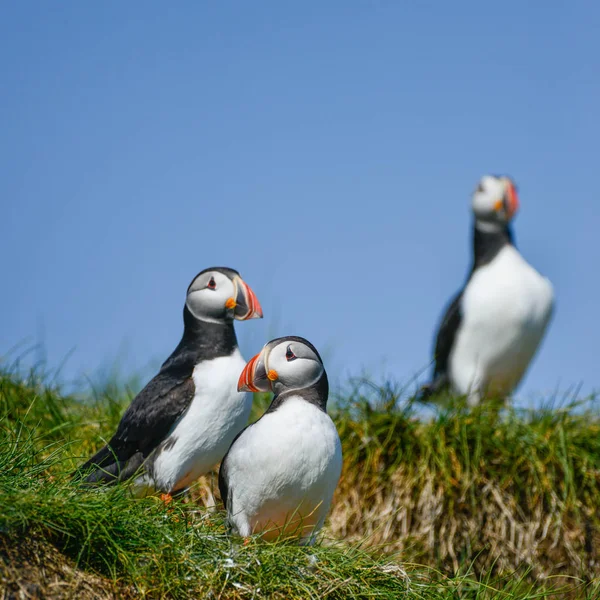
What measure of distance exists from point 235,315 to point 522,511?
8.15ft

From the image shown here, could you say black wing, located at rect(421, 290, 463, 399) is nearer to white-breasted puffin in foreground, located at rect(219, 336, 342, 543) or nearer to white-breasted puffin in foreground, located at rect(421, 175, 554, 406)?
white-breasted puffin in foreground, located at rect(421, 175, 554, 406)

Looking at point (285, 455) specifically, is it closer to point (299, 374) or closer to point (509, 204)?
point (299, 374)

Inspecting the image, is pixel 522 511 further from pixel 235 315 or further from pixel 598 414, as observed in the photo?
pixel 235 315

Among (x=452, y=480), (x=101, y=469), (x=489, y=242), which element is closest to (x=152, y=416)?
(x=101, y=469)

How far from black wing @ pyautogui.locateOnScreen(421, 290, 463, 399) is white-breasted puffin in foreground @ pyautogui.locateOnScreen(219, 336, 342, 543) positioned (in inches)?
138

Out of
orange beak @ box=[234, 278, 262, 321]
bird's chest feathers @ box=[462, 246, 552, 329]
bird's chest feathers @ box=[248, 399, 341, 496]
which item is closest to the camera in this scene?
bird's chest feathers @ box=[248, 399, 341, 496]

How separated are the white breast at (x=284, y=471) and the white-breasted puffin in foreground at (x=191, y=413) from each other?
45cm

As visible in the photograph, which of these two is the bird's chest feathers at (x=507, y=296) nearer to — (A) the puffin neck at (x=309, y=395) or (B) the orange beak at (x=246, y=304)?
(B) the orange beak at (x=246, y=304)

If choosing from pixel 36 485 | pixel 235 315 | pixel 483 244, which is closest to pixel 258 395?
pixel 235 315

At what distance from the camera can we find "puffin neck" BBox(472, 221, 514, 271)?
7254 mm

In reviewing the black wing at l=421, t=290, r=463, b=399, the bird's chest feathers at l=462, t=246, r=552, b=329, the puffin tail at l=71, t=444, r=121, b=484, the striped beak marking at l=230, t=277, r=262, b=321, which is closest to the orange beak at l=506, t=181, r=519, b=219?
the bird's chest feathers at l=462, t=246, r=552, b=329

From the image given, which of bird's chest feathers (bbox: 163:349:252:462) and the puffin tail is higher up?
bird's chest feathers (bbox: 163:349:252:462)

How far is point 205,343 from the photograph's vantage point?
4.46 m

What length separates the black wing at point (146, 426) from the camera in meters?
4.23
